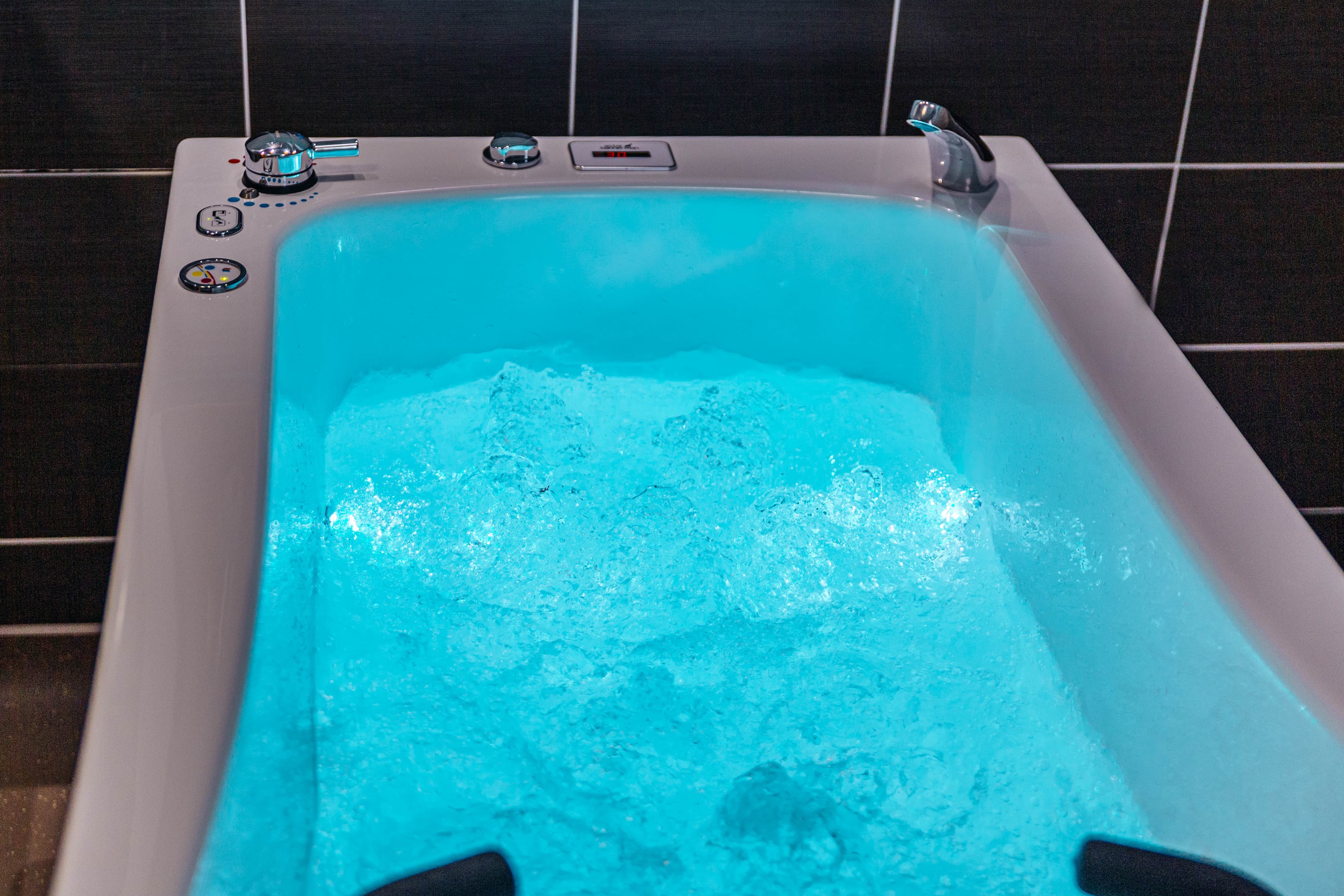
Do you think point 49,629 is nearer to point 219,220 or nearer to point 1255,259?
point 219,220

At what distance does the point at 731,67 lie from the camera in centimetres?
139

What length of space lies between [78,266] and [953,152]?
986 millimetres

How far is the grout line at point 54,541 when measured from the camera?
1.55 m

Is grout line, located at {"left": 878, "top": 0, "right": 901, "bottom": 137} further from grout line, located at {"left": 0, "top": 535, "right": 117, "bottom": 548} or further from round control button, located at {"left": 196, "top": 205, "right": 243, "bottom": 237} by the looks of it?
grout line, located at {"left": 0, "top": 535, "right": 117, "bottom": 548}

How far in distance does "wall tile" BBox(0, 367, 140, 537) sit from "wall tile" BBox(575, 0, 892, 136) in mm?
661

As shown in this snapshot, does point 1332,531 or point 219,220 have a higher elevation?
point 219,220

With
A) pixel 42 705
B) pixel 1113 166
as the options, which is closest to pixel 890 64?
pixel 1113 166

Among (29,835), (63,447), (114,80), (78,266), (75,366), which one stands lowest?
(29,835)

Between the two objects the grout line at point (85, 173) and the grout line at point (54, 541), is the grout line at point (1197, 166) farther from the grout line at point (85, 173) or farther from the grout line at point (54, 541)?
the grout line at point (54, 541)

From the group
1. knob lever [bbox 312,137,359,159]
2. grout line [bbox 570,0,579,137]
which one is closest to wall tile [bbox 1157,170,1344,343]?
grout line [bbox 570,0,579,137]

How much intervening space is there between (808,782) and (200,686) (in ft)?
1.47

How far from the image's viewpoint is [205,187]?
3.95ft

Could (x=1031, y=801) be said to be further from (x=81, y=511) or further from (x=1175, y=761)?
(x=81, y=511)

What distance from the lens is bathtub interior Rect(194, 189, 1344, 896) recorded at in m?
0.76
